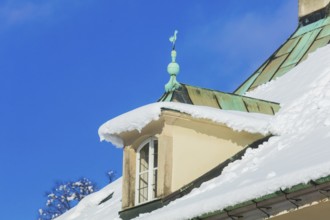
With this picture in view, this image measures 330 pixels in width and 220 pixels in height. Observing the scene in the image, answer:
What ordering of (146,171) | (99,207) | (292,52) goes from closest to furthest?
(146,171)
(99,207)
(292,52)

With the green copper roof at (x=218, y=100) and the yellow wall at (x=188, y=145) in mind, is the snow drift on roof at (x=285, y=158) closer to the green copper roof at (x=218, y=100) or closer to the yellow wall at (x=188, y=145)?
the green copper roof at (x=218, y=100)

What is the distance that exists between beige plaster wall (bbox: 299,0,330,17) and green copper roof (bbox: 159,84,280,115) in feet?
14.0

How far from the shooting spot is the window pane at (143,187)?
12586mm

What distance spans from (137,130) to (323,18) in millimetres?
5431

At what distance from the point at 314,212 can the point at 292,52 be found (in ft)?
23.7

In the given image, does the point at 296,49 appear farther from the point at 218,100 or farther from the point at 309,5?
the point at 218,100

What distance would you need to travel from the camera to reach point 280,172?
9367 millimetres

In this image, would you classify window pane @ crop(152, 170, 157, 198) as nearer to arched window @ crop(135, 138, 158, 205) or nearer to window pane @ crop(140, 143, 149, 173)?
arched window @ crop(135, 138, 158, 205)

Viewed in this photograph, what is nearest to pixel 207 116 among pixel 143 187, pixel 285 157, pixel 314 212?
pixel 143 187

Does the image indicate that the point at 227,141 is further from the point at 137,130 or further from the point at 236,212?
the point at 236,212

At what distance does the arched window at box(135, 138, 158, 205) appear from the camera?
12456 millimetres

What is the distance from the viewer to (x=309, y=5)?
56.8 ft

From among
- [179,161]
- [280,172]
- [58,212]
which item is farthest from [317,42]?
[58,212]

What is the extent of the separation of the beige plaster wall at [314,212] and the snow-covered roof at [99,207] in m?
4.75
